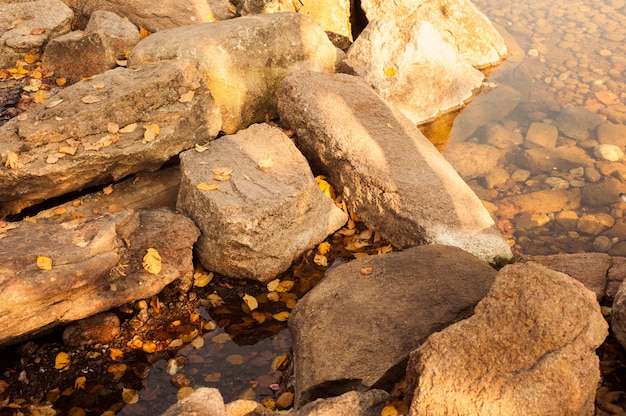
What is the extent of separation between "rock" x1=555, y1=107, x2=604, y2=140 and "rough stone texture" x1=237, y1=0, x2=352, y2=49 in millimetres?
2587

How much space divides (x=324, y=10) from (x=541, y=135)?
2.78 meters

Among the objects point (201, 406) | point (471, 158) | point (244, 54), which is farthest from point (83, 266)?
point (471, 158)

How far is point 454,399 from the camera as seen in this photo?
2.31m

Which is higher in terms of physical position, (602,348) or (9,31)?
(9,31)

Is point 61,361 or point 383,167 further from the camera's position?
point 383,167

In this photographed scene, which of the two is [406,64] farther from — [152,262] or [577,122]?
[152,262]

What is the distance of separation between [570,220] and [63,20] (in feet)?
16.8

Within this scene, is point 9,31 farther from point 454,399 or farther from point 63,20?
point 454,399

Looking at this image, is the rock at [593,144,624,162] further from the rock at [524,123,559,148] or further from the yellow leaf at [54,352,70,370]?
the yellow leaf at [54,352,70,370]

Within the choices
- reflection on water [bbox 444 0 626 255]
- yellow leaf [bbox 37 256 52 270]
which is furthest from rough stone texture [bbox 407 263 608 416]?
reflection on water [bbox 444 0 626 255]

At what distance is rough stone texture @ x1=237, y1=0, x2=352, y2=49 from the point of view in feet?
20.7

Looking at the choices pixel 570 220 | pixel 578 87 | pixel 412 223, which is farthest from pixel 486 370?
pixel 578 87

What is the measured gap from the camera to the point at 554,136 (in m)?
6.12

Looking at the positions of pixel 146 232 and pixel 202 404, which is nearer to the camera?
pixel 202 404
